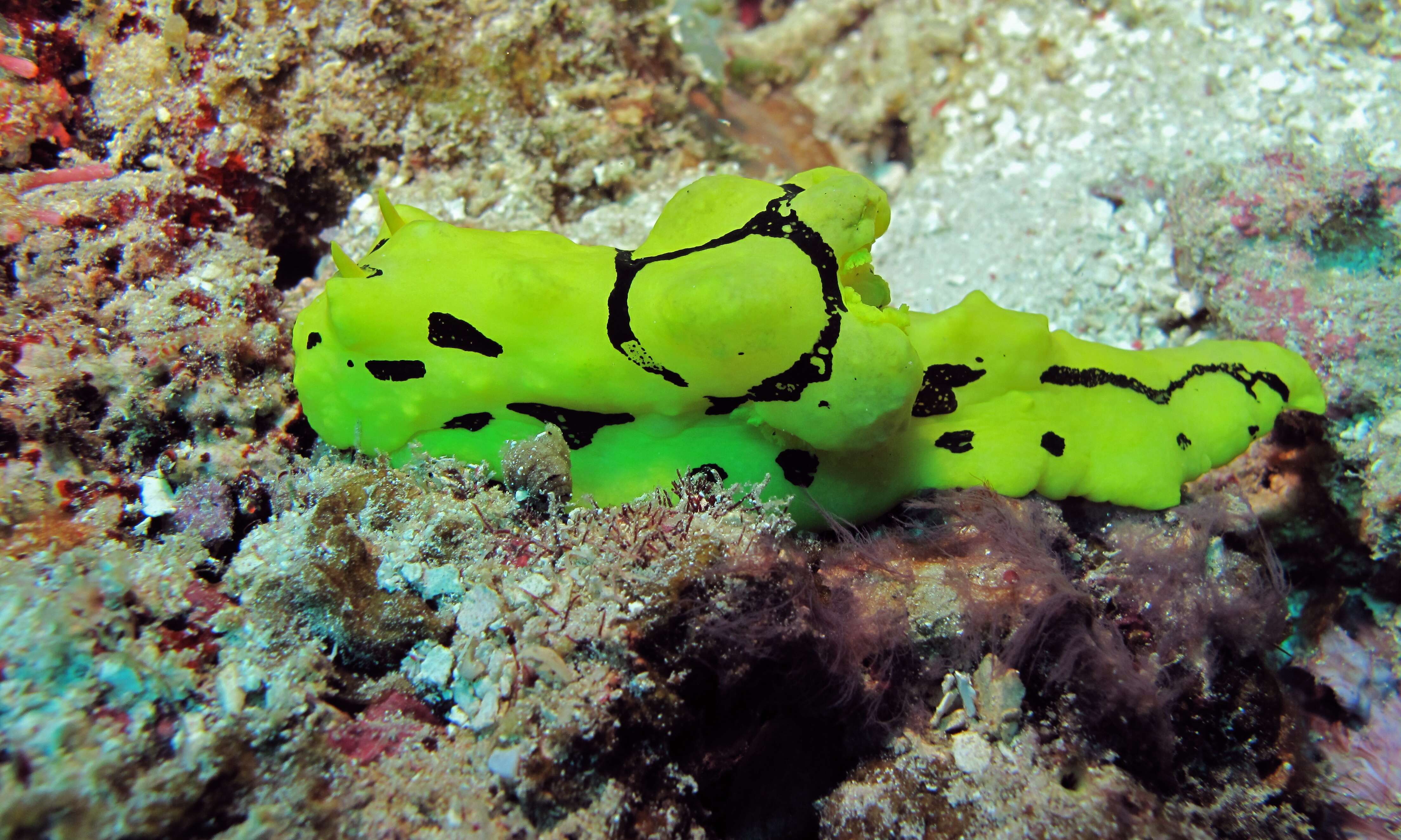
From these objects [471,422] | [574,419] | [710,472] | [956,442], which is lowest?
[956,442]

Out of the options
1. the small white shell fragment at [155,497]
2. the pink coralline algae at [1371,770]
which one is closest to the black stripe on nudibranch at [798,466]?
the small white shell fragment at [155,497]

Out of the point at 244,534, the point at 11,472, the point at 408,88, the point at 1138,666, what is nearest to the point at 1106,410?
the point at 1138,666

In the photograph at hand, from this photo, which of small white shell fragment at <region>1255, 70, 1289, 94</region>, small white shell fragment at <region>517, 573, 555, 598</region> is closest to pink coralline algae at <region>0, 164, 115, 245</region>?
small white shell fragment at <region>517, 573, 555, 598</region>

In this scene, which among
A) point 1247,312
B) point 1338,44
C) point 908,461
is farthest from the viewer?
point 1338,44

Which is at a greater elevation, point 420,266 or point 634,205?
point 420,266

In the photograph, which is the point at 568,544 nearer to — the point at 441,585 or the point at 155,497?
the point at 441,585

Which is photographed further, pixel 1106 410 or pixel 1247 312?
pixel 1247 312

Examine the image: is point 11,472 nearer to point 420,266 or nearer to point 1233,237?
point 420,266

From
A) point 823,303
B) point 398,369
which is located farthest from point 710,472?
point 398,369
